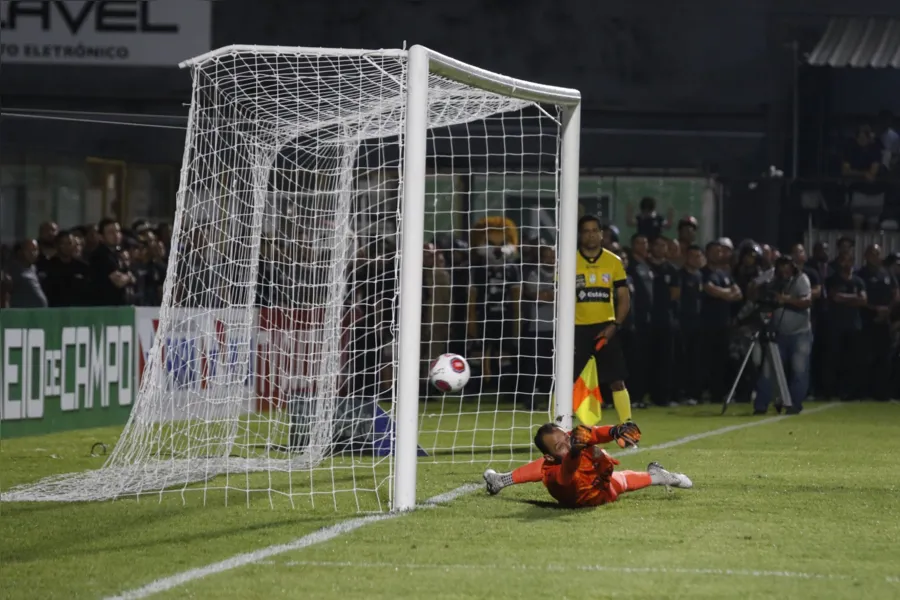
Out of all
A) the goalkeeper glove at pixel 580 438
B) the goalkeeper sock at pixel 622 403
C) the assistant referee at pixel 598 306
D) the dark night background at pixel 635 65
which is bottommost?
the goalkeeper sock at pixel 622 403

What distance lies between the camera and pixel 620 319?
461 inches

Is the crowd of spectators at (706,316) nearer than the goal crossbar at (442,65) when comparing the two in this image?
No

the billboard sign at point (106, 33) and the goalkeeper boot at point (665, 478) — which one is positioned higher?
the billboard sign at point (106, 33)

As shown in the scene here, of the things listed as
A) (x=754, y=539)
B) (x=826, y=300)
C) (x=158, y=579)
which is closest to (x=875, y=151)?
(x=826, y=300)

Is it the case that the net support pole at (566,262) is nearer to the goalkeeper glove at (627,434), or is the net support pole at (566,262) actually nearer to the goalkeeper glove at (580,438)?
the goalkeeper glove at (580,438)

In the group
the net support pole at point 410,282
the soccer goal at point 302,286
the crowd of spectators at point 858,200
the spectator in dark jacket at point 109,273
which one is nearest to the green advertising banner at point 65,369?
the spectator in dark jacket at point 109,273

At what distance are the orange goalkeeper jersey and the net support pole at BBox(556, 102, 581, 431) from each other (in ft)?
7.05

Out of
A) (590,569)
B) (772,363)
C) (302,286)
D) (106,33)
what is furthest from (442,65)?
(106,33)

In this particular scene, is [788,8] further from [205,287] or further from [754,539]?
[754,539]

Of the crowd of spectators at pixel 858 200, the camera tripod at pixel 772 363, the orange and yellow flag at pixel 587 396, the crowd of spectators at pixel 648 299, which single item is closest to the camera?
the orange and yellow flag at pixel 587 396

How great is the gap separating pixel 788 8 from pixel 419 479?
51.0 ft

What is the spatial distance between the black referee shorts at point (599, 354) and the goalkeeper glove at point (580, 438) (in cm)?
383

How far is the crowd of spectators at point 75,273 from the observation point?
14586mm

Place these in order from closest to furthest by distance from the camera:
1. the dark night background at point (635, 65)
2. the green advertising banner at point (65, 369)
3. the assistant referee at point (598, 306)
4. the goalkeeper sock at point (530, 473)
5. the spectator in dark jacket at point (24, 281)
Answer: the goalkeeper sock at point (530, 473), the assistant referee at point (598, 306), the green advertising banner at point (65, 369), the spectator in dark jacket at point (24, 281), the dark night background at point (635, 65)
